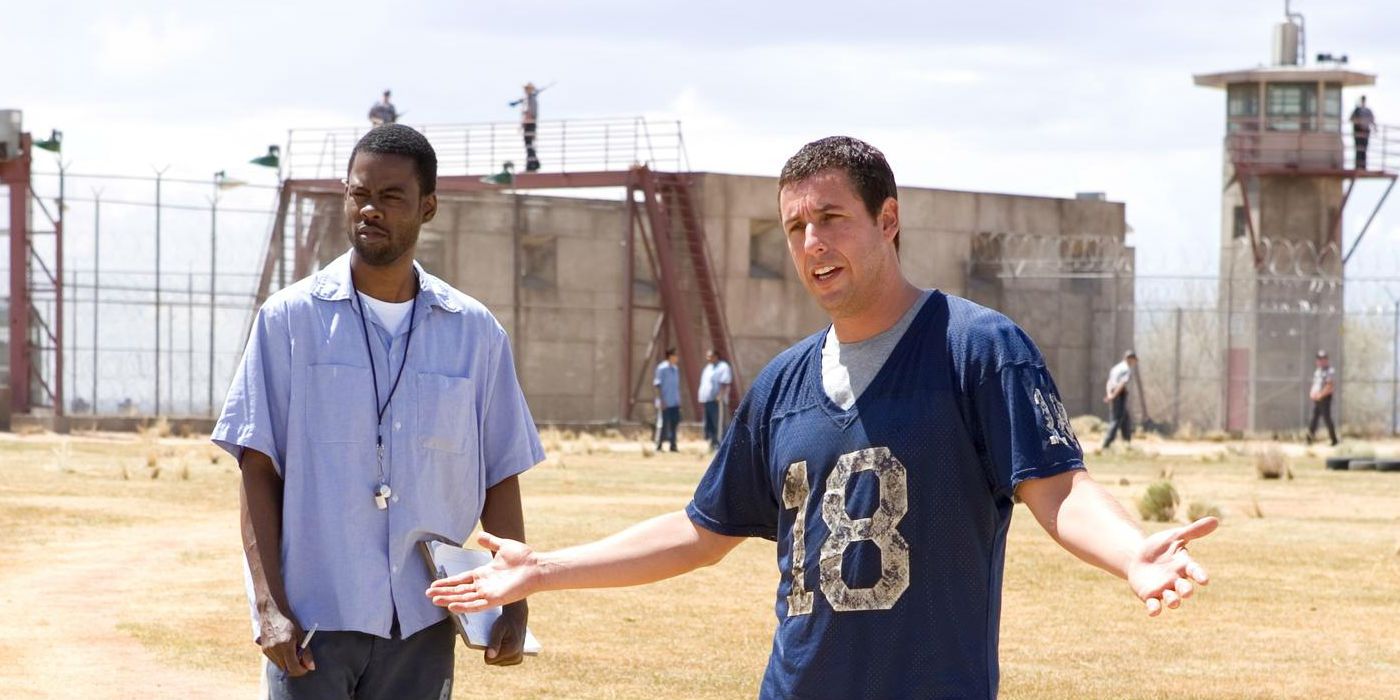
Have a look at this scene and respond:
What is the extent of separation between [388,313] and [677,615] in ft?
25.5

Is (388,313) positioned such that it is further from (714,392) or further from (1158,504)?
(714,392)

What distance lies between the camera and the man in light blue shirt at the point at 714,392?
3378cm

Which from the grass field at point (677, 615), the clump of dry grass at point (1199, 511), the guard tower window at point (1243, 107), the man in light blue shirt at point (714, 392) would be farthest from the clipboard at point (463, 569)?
the guard tower window at point (1243, 107)

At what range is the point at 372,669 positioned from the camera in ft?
14.6

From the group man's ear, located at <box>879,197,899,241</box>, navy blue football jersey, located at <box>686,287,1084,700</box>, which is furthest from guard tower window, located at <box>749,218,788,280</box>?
navy blue football jersey, located at <box>686,287,1084,700</box>

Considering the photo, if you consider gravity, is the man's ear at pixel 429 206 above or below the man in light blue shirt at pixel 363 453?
above

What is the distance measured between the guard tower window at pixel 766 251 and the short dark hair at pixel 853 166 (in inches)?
1516

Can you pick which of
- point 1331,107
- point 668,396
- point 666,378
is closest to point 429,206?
point 666,378

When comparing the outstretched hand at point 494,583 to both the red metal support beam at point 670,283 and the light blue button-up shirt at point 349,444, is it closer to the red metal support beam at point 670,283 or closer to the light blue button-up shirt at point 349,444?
the light blue button-up shirt at point 349,444

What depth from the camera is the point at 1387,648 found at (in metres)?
11.2

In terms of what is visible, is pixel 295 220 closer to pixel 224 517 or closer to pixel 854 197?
pixel 224 517

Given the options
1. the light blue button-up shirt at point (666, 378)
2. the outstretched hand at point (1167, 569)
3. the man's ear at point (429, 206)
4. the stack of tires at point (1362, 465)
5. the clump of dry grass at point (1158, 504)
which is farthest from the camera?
the light blue button-up shirt at point (666, 378)

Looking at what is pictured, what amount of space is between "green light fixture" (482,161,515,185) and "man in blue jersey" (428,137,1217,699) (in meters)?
35.2

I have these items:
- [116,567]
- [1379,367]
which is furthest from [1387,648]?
[1379,367]
